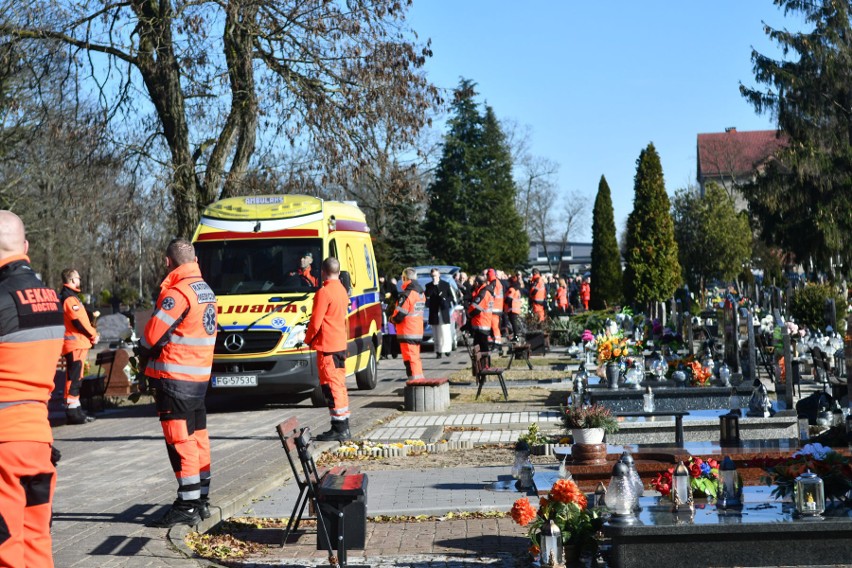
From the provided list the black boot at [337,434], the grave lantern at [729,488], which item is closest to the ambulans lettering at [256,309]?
the black boot at [337,434]

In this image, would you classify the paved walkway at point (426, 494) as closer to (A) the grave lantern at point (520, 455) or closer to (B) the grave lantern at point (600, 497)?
(A) the grave lantern at point (520, 455)

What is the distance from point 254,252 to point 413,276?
290 centimetres

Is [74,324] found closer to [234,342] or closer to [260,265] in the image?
[234,342]

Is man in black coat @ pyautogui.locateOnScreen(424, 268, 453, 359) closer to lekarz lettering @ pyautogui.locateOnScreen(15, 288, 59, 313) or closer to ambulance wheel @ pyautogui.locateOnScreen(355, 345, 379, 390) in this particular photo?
ambulance wheel @ pyautogui.locateOnScreen(355, 345, 379, 390)

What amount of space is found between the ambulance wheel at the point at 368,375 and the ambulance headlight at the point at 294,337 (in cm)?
327

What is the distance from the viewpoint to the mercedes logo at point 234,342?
17266 mm

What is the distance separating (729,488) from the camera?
296 inches

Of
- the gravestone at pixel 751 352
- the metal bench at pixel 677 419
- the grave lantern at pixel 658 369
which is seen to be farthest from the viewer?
the grave lantern at pixel 658 369

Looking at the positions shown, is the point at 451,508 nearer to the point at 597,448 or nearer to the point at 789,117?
the point at 597,448

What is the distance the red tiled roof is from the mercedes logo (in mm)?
77433

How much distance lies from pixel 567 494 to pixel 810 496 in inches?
55.5

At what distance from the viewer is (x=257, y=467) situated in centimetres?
1206

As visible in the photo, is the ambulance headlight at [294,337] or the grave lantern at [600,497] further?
the ambulance headlight at [294,337]

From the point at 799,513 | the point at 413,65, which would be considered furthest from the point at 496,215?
the point at 799,513
